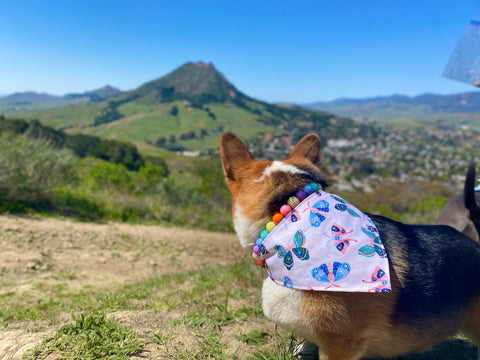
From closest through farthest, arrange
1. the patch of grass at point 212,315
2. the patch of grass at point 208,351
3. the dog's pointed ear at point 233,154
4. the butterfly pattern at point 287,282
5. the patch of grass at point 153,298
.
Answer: the butterfly pattern at point 287,282
the dog's pointed ear at point 233,154
the patch of grass at point 208,351
the patch of grass at point 212,315
the patch of grass at point 153,298

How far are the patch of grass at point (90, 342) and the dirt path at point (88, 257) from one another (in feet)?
0.43

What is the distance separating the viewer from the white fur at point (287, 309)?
192cm

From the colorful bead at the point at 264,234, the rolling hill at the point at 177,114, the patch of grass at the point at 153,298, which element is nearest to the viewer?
the colorful bead at the point at 264,234

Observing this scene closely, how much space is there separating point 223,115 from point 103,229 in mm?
112574

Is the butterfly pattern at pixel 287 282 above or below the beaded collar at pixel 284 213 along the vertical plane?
below

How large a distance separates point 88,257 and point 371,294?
6.10 m

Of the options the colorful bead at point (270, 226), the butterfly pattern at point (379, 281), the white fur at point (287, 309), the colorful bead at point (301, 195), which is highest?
the colorful bead at point (301, 195)

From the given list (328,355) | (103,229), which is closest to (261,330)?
(328,355)

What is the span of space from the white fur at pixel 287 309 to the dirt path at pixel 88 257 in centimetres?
103

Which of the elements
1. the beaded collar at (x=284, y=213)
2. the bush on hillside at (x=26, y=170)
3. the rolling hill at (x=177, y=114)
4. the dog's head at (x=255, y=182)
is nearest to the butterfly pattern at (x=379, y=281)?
the beaded collar at (x=284, y=213)

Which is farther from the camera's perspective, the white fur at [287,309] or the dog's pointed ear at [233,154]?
the dog's pointed ear at [233,154]

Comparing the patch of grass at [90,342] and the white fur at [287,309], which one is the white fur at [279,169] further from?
the patch of grass at [90,342]

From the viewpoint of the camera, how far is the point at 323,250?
1.93m

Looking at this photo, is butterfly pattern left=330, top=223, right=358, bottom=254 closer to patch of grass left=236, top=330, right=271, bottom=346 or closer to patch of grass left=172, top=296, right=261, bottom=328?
patch of grass left=236, top=330, right=271, bottom=346
